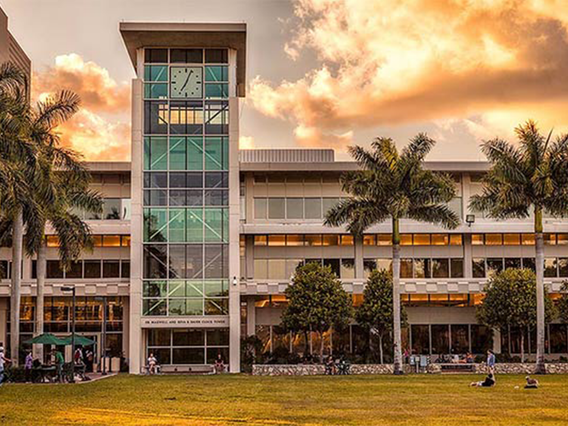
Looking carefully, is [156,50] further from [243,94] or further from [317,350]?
[317,350]

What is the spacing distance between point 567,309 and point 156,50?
3073cm

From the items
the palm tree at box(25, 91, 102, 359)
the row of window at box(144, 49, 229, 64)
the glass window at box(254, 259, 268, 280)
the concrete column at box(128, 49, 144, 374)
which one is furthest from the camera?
the glass window at box(254, 259, 268, 280)

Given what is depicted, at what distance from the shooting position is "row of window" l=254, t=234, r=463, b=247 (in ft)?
204

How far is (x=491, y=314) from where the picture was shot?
55.5 m

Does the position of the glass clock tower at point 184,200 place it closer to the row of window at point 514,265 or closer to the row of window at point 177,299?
the row of window at point 177,299

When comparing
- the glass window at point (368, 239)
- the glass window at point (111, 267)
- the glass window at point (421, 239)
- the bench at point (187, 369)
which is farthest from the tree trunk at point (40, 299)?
the glass window at point (421, 239)

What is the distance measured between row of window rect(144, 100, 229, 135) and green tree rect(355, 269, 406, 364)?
43.3 ft

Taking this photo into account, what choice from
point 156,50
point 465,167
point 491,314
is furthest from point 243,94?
point 491,314

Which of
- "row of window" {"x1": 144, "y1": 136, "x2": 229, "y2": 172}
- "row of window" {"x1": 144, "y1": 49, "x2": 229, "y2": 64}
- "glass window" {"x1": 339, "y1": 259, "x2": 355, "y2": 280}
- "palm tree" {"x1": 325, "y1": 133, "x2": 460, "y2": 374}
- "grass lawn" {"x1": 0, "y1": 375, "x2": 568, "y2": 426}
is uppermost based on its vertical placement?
"row of window" {"x1": 144, "y1": 49, "x2": 229, "y2": 64}

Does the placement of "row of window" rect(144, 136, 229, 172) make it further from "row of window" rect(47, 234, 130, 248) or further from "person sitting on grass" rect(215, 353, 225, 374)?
"person sitting on grass" rect(215, 353, 225, 374)

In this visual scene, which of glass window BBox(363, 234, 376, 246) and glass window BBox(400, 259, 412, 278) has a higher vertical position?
glass window BBox(363, 234, 376, 246)

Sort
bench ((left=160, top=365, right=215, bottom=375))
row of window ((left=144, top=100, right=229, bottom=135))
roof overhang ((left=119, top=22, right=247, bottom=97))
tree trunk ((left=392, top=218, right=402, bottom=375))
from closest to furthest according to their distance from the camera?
tree trunk ((left=392, top=218, right=402, bottom=375))
bench ((left=160, top=365, right=215, bottom=375))
roof overhang ((left=119, top=22, right=247, bottom=97))
row of window ((left=144, top=100, right=229, bottom=135))

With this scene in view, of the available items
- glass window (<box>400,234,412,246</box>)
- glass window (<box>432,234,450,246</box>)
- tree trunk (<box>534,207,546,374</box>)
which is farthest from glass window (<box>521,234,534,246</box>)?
tree trunk (<box>534,207,546,374</box>)

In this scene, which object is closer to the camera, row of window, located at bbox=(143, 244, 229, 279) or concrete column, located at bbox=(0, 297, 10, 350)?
row of window, located at bbox=(143, 244, 229, 279)
